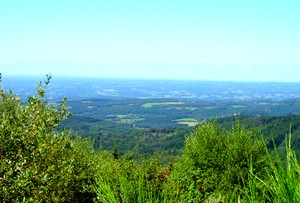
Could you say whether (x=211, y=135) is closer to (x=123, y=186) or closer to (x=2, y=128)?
(x=2, y=128)

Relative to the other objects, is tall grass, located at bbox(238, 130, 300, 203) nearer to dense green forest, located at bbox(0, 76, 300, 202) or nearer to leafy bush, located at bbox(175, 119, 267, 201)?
dense green forest, located at bbox(0, 76, 300, 202)

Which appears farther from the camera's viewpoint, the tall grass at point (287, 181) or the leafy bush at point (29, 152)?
the leafy bush at point (29, 152)

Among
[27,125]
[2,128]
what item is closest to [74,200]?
[27,125]

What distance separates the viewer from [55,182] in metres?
16.6

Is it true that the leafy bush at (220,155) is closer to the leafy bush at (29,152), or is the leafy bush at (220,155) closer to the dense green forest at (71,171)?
the dense green forest at (71,171)

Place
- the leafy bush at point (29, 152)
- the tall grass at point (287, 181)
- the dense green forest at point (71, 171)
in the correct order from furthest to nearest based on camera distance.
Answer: the leafy bush at point (29, 152) → the dense green forest at point (71, 171) → the tall grass at point (287, 181)

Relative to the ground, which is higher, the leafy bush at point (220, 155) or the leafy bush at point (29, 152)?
the leafy bush at point (29, 152)

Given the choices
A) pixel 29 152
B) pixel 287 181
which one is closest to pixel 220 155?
pixel 29 152

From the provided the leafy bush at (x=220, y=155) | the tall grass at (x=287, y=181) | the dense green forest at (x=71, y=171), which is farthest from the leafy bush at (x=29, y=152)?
the leafy bush at (x=220, y=155)

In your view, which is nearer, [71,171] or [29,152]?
[29,152]

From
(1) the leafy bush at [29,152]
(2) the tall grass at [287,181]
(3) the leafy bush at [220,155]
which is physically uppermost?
(2) the tall grass at [287,181]

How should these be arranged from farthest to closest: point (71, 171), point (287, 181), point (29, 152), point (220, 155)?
point (220, 155) < point (71, 171) < point (29, 152) < point (287, 181)

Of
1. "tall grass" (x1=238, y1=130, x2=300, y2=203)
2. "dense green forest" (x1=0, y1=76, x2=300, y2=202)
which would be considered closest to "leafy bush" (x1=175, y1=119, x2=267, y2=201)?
"dense green forest" (x1=0, y1=76, x2=300, y2=202)

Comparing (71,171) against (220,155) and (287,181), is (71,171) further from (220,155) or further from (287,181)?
(220,155)
